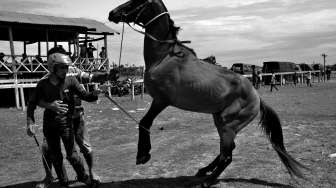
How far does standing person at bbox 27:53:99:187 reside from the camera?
4.83 m

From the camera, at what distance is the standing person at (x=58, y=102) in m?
4.83

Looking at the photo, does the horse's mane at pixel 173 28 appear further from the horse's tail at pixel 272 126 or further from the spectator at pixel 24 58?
the spectator at pixel 24 58

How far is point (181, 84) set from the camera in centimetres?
485

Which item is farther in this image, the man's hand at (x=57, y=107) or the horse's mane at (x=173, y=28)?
the horse's mane at (x=173, y=28)

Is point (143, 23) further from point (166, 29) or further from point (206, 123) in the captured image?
point (206, 123)

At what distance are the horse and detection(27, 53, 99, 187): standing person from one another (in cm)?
83

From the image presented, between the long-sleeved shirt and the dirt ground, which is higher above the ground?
the long-sleeved shirt

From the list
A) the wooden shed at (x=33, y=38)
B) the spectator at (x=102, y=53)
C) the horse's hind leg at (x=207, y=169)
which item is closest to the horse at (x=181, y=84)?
the horse's hind leg at (x=207, y=169)

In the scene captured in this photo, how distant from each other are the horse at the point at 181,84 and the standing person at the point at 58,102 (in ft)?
2.73

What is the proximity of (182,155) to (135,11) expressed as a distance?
122 inches

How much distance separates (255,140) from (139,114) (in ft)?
19.5

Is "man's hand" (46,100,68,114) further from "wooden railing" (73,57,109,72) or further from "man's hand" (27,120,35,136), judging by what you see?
"wooden railing" (73,57,109,72)

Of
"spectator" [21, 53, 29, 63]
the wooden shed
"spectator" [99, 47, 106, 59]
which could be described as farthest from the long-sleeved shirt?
"spectator" [99, 47, 106, 59]

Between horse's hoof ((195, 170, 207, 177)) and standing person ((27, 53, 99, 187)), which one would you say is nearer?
standing person ((27, 53, 99, 187))
